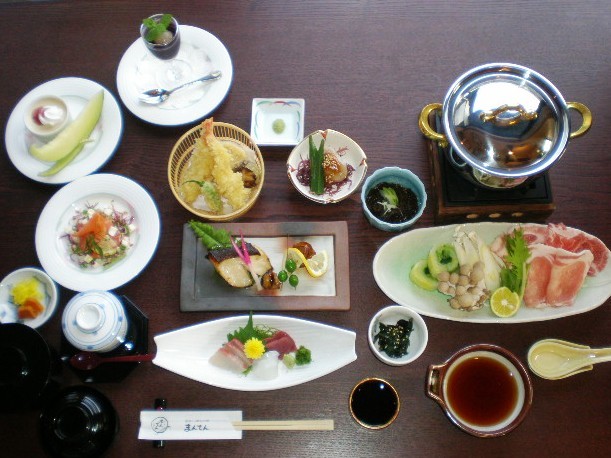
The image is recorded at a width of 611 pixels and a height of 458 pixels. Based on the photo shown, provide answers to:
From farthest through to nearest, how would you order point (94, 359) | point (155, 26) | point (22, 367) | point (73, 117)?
point (73, 117) < point (155, 26) < point (94, 359) < point (22, 367)

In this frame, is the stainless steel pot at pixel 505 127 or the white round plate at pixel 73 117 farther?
the white round plate at pixel 73 117

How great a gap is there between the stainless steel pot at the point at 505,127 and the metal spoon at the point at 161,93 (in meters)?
0.86

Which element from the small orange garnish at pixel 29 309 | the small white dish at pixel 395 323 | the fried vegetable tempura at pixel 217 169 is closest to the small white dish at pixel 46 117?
the fried vegetable tempura at pixel 217 169

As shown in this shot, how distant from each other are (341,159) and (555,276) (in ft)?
2.88

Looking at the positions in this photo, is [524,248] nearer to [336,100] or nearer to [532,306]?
[532,306]

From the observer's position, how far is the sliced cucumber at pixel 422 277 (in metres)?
1.89

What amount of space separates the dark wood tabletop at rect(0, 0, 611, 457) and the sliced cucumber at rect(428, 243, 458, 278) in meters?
0.14

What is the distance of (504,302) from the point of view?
71.9 inches

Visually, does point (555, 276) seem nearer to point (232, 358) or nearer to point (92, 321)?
point (232, 358)

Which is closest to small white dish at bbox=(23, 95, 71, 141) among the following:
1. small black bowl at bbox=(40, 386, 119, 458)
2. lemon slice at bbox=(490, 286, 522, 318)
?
small black bowl at bbox=(40, 386, 119, 458)

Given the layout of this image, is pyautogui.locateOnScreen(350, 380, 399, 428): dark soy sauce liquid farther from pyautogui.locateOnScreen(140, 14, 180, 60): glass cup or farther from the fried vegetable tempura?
pyautogui.locateOnScreen(140, 14, 180, 60): glass cup

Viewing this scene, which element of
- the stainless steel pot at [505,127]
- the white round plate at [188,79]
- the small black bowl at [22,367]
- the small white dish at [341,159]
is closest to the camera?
the small black bowl at [22,367]

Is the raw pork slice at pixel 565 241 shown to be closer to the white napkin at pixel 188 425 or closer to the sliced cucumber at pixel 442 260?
the sliced cucumber at pixel 442 260

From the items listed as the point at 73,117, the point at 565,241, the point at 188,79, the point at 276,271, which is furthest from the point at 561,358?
the point at 73,117
